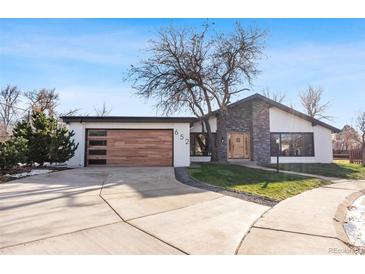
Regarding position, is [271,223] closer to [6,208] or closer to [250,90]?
[6,208]

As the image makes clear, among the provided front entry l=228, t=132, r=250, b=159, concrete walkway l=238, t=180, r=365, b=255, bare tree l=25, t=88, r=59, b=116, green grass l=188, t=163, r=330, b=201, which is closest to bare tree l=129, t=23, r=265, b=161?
front entry l=228, t=132, r=250, b=159

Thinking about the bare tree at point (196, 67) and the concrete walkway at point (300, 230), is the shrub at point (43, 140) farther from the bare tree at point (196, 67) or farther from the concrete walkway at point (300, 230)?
the concrete walkway at point (300, 230)

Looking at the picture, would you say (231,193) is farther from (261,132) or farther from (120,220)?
(261,132)

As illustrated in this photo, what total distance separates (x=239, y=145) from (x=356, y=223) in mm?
12073

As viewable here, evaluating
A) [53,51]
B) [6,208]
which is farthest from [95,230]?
[53,51]

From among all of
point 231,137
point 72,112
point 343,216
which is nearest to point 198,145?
point 231,137

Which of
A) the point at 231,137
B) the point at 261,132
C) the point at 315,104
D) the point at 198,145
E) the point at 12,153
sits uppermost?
the point at 315,104

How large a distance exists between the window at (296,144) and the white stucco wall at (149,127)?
6873mm

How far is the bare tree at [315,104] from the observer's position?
33.3 m

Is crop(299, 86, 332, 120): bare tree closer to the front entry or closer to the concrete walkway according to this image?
the front entry

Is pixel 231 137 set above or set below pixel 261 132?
below

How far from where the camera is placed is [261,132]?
1639cm

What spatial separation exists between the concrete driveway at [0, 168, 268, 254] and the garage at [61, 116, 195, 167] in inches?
232
